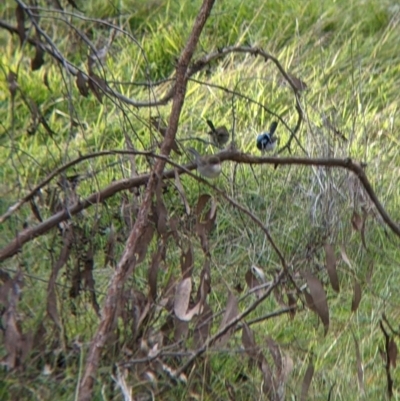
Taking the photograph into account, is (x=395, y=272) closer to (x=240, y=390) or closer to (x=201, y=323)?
(x=240, y=390)

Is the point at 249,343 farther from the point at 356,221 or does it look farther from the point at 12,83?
the point at 12,83

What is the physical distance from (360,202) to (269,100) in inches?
54.5

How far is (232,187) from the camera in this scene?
3312mm

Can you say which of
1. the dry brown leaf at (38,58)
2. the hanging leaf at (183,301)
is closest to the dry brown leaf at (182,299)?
the hanging leaf at (183,301)

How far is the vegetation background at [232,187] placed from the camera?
9.64 ft

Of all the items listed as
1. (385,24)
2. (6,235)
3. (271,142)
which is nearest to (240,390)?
(271,142)

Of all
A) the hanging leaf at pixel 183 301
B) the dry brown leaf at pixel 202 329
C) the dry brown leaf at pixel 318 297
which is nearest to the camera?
the hanging leaf at pixel 183 301

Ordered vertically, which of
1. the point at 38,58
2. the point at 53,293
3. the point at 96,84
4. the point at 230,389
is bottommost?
the point at 230,389

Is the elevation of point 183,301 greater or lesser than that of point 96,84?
lesser

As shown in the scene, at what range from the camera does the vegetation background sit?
2938mm

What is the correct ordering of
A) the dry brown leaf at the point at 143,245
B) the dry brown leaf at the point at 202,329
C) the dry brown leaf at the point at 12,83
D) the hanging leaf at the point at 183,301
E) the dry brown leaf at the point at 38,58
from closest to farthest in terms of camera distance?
the hanging leaf at the point at 183,301
the dry brown leaf at the point at 143,245
the dry brown leaf at the point at 202,329
the dry brown leaf at the point at 12,83
the dry brown leaf at the point at 38,58

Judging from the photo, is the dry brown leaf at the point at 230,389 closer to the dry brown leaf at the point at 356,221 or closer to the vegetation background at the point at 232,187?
the vegetation background at the point at 232,187

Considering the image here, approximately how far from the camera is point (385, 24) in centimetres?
564

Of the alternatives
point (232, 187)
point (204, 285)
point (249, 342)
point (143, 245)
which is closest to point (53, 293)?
point (143, 245)
